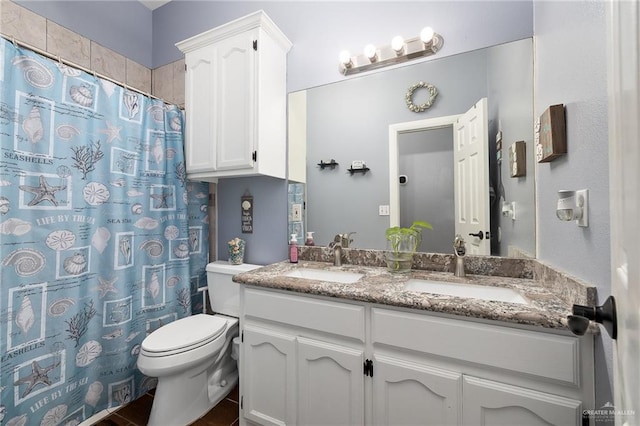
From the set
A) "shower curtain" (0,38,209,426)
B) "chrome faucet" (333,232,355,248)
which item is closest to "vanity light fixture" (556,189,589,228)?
"chrome faucet" (333,232,355,248)

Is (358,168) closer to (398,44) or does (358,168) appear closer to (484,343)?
(398,44)

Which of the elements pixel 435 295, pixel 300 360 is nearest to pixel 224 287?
pixel 300 360

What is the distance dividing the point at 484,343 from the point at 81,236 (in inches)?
74.9

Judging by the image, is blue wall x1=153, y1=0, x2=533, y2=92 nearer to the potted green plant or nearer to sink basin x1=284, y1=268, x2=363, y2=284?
Result: the potted green plant

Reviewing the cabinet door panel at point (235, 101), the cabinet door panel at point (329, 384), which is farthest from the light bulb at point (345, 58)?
the cabinet door panel at point (329, 384)

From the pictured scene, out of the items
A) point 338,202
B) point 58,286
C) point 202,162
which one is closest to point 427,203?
point 338,202

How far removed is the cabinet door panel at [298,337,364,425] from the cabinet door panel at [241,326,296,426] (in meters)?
0.06

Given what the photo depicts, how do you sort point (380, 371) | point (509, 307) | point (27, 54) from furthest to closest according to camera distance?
1. point (27, 54)
2. point (380, 371)
3. point (509, 307)

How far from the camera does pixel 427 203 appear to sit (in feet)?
4.90

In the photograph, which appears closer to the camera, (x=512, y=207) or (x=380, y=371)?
(x=380, y=371)

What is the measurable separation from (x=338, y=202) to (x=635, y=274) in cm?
142

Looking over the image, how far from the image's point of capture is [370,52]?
1.55 m

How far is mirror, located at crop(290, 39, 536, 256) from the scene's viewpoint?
4.29ft

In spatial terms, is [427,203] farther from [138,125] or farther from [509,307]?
[138,125]
